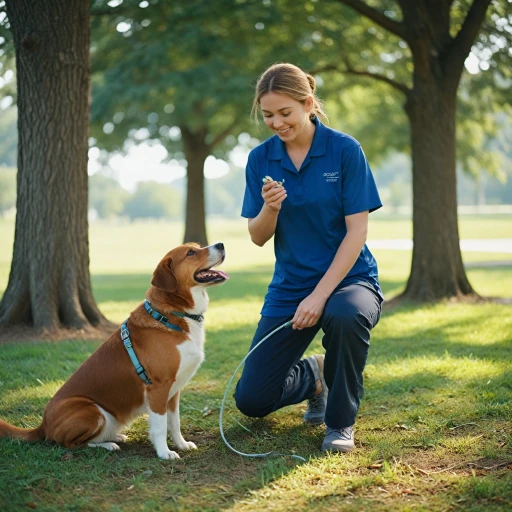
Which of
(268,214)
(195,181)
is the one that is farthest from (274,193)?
(195,181)

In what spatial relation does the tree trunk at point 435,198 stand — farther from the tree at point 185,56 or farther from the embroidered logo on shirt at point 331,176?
the embroidered logo on shirt at point 331,176

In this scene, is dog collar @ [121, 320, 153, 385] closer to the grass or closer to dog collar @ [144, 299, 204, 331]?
dog collar @ [144, 299, 204, 331]

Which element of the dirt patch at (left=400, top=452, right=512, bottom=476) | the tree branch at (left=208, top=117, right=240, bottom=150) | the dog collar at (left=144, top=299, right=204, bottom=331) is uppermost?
the tree branch at (left=208, top=117, right=240, bottom=150)

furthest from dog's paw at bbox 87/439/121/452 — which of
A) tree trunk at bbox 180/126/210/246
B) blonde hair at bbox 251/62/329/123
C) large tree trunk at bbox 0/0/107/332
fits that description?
tree trunk at bbox 180/126/210/246

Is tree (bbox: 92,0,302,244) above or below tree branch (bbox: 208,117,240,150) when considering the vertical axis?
above

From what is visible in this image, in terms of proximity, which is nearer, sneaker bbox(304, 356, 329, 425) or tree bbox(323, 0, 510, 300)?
sneaker bbox(304, 356, 329, 425)

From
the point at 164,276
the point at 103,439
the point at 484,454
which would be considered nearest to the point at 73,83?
the point at 164,276

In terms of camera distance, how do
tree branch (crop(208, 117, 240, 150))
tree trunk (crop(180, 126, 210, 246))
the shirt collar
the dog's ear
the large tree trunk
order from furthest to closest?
1. tree trunk (crop(180, 126, 210, 246))
2. tree branch (crop(208, 117, 240, 150))
3. the large tree trunk
4. the shirt collar
5. the dog's ear

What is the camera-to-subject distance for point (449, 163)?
10828mm

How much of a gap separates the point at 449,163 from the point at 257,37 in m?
6.19

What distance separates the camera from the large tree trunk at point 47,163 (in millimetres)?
7691

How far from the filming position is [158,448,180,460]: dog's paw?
409cm

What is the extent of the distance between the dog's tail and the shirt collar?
95.1 inches

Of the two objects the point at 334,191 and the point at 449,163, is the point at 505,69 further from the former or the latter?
the point at 334,191
